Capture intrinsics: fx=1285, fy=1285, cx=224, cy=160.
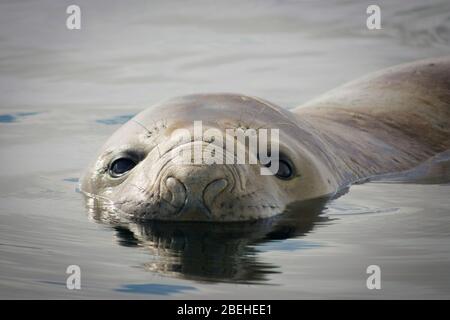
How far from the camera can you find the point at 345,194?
9.22 meters

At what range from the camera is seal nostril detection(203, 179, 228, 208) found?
7.76 meters

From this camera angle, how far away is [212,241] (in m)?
7.63

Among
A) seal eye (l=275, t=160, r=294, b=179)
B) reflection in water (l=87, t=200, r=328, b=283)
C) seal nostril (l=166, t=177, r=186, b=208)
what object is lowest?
reflection in water (l=87, t=200, r=328, b=283)

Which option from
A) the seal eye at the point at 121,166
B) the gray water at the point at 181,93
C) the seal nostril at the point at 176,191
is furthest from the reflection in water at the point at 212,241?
the seal eye at the point at 121,166

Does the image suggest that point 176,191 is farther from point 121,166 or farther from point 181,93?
point 181,93

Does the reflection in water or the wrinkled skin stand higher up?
→ the wrinkled skin

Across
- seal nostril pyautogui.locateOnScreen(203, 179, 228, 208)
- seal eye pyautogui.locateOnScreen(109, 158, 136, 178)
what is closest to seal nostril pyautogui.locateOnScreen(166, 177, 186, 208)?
seal nostril pyautogui.locateOnScreen(203, 179, 228, 208)

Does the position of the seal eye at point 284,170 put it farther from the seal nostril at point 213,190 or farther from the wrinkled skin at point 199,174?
the seal nostril at point 213,190

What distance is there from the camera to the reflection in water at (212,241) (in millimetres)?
7001

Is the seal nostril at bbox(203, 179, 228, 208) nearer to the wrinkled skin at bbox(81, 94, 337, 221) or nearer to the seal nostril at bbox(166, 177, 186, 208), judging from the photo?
the wrinkled skin at bbox(81, 94, 337, 221)

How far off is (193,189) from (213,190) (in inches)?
4.9

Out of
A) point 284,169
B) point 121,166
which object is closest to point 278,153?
point 284,169

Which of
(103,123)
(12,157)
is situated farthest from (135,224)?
(103,123)
